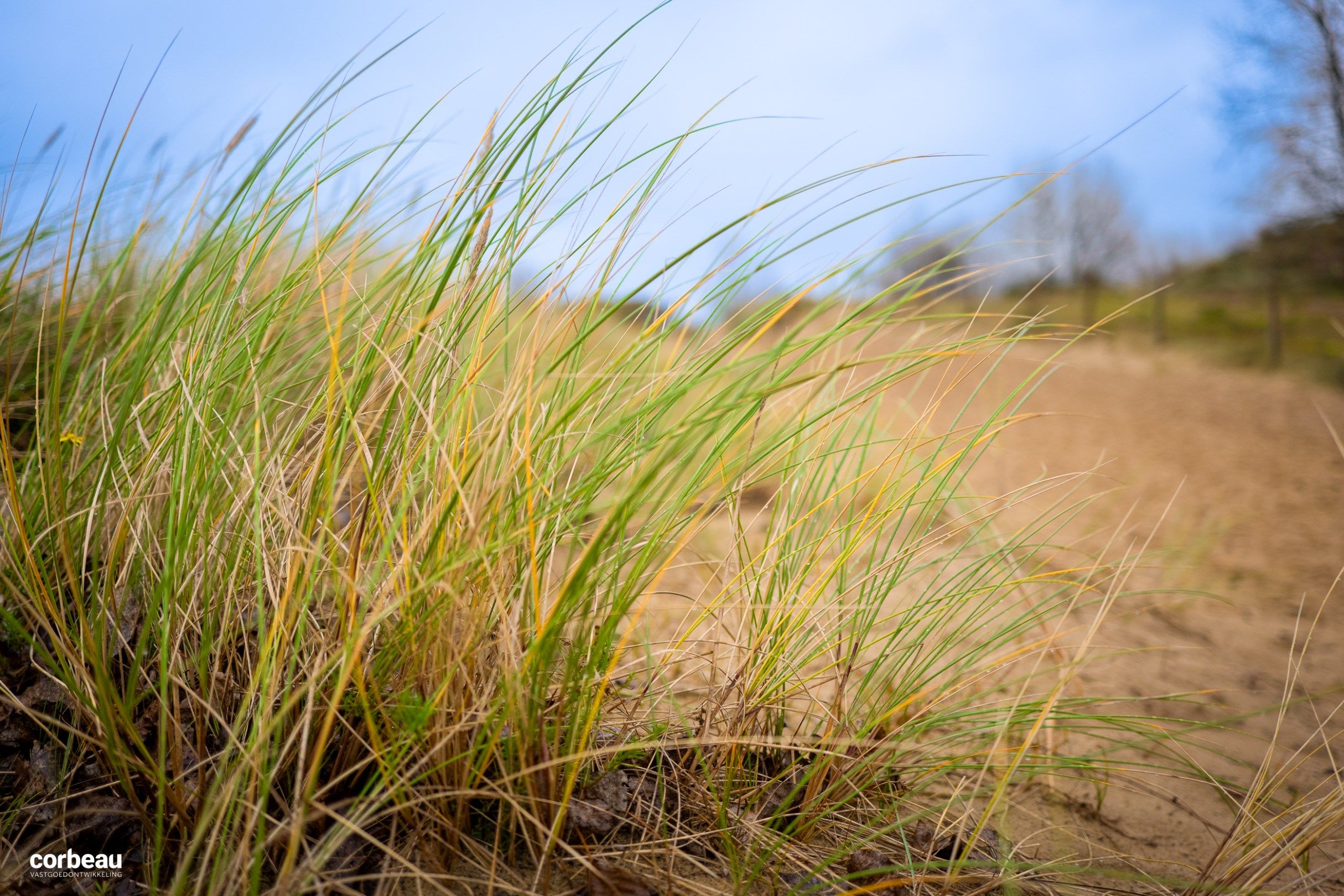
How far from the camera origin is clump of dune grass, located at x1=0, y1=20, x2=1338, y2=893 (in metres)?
0.94

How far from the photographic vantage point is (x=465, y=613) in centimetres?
98

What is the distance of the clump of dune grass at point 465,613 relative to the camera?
0.94 m

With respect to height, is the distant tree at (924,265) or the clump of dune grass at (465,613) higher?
the distant tree at (924,265)

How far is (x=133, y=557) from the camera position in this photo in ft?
4.09

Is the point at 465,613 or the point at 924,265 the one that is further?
the point at 924,265

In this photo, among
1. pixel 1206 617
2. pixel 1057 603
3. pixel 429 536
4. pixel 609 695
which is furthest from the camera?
pixel 1206 617

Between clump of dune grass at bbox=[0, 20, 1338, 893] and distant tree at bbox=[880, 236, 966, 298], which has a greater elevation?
distant tree at bbox=[880, 236, 966, 298]

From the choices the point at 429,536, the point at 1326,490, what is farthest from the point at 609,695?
the point at 1326,490

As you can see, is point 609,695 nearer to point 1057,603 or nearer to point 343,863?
Answer: point 343,863

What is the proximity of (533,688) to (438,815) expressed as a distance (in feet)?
0.73

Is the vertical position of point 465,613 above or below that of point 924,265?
below

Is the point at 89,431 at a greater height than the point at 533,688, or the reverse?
the point at 89,431

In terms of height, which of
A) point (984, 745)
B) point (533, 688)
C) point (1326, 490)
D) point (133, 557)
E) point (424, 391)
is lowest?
point (1326, 490)

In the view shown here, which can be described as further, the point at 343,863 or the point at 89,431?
the point at 89,431
